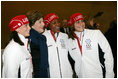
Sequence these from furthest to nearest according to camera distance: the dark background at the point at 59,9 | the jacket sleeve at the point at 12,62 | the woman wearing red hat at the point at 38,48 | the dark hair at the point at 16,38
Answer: the dark background at the point at 59,9
the woman wearing red hat at the point at 38,48
the dark hair at the point at 16,38
the jacket sleeve at the point at 12,62

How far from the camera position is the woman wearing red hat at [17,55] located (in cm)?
A: 134

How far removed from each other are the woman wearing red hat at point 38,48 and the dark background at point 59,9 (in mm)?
4499

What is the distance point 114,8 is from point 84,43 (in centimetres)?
594

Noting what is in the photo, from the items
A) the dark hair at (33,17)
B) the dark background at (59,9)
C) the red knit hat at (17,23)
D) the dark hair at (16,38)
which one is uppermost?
the dark background at (59,9)

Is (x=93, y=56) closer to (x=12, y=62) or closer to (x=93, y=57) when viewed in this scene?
(x=93, y=57)

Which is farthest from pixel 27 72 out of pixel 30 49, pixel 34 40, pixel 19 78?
pixel 34 40

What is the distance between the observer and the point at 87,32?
204 cm

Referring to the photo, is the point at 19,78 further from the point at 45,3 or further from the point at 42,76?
the point at 45,3

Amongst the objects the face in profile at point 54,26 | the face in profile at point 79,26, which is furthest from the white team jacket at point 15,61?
the face in profile at point 79,26

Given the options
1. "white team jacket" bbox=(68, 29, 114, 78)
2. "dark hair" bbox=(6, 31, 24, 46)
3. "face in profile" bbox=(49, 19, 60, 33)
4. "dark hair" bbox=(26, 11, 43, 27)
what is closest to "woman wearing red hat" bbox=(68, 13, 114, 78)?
"white team jacket" bbox=(68, 29, 114, 78)

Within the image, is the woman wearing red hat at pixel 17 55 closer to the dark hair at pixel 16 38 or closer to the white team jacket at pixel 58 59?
the dark hair at pixel 16 38

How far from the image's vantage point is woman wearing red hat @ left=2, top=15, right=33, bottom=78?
134 centimetres

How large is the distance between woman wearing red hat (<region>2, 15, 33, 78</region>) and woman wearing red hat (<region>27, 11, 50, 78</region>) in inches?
8.2

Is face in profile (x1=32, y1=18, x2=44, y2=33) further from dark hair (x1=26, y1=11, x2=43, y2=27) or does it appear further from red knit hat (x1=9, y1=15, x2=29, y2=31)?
red knit hat (x1=9, y1=15, x2=29, y2=31)
